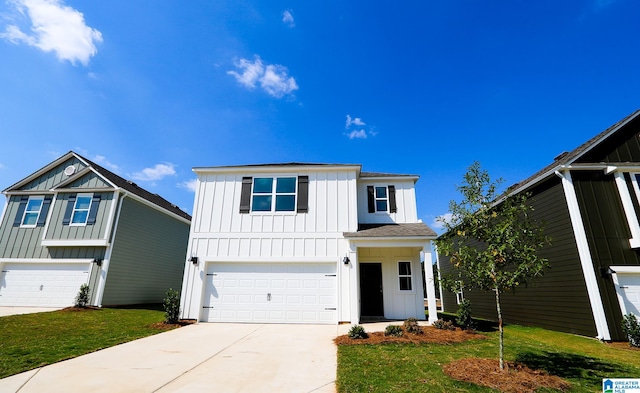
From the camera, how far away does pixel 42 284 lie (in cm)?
1314

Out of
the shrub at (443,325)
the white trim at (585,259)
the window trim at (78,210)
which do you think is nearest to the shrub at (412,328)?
the shrub at (443,325)

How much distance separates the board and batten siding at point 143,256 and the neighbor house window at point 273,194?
8.07 meters

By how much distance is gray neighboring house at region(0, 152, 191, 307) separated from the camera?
1305 centimetres

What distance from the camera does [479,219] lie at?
533cm

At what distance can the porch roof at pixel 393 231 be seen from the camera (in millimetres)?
9930

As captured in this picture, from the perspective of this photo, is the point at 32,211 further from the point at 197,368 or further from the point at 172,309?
the point at 197,368

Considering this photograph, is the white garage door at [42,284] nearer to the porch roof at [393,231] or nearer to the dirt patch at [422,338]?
the porch roof at [393,231]

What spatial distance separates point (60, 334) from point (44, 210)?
10891 mm

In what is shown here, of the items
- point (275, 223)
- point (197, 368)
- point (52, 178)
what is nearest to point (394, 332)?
point (197, 368)

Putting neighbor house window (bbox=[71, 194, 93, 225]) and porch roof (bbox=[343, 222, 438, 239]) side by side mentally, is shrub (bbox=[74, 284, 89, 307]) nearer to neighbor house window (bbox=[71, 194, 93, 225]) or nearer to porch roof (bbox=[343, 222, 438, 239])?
neighbor house window (bbox=[71, 194, 93, 225])

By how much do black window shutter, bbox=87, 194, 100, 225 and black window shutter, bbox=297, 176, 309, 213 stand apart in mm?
10802

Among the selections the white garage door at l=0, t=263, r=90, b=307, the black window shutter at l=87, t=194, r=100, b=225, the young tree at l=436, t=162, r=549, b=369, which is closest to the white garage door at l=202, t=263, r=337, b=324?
the young tree at l=436, t=162, r=549, b=369

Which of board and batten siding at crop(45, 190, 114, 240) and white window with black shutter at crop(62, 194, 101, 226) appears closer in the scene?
board and batten siding at crop(45, 190, 114, 240)

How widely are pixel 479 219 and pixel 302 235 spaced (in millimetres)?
6811
